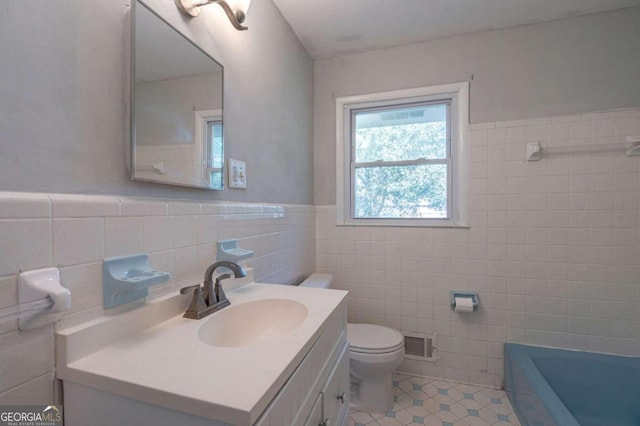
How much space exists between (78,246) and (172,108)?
0.53 meters

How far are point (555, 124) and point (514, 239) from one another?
30.0 inches

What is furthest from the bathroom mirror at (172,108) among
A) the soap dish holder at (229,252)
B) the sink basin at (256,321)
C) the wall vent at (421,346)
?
the wall vent at (421,346)

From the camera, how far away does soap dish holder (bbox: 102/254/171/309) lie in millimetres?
715

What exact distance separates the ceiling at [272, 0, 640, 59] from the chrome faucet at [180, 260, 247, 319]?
158 cm

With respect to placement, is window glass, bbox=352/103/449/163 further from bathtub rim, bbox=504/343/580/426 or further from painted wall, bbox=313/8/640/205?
bathtub rim, bbox=504/343/580/426

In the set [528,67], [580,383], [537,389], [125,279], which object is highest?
[528,67]

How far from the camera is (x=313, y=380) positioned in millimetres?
817

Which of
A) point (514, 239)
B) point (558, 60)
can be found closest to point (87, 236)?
point (514, 239)

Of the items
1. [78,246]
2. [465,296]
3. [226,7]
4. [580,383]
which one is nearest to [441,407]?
[465,296]

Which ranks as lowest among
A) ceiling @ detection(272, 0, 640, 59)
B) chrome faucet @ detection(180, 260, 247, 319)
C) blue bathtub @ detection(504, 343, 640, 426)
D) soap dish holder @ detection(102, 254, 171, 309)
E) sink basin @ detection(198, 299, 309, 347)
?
blue bathtub @ detection(504, 343, 640, 426)

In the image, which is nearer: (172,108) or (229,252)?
(172,108)

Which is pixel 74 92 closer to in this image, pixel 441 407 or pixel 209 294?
pixel 209 294

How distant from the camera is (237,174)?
1269mm

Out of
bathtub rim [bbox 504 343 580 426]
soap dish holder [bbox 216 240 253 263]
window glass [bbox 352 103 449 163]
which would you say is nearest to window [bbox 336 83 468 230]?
window glass [bbox 352 103 449 163]
